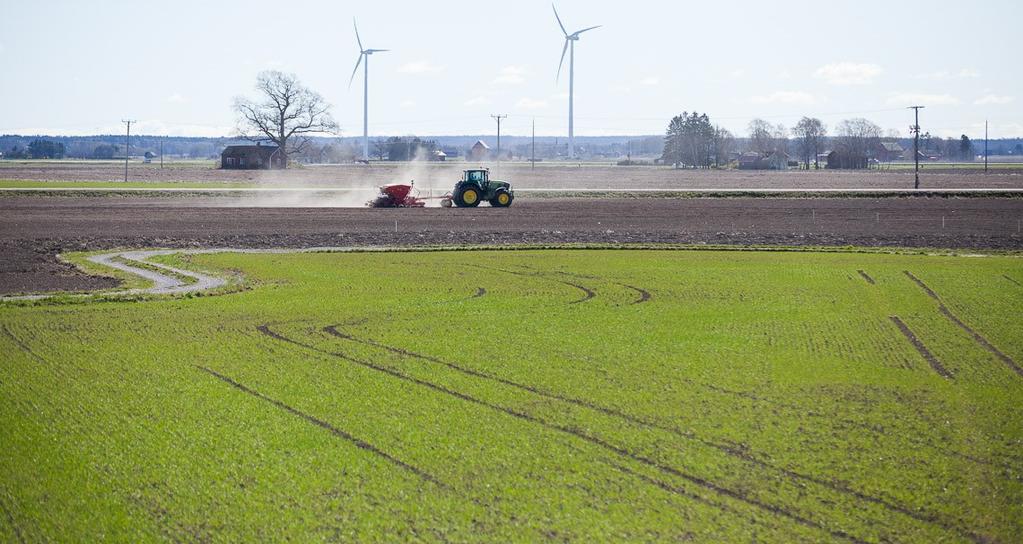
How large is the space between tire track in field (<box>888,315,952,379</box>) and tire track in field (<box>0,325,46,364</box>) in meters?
15.5

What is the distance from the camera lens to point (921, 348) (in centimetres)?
2075

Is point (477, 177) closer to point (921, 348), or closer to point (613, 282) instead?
point (613, 282)

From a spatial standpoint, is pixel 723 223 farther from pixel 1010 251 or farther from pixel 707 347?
pixel 707 347

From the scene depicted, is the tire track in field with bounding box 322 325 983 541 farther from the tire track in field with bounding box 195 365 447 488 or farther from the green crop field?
the tire track in field with bounding box 195 365 447 488

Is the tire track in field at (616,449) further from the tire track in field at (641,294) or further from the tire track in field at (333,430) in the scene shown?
the tire track in field at (641,294)

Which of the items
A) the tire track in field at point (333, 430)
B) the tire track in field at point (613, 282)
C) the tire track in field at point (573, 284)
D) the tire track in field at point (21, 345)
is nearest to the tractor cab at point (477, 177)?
the tire track in field at point (573, 284)

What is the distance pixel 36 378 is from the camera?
17906 mm

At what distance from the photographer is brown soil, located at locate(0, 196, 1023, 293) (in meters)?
45.5

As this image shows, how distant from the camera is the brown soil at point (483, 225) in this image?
45469 mm

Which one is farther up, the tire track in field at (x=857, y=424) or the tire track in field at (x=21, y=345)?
the tire track in field at (x=21, y=345)

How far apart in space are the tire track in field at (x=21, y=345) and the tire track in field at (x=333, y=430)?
11.7ft

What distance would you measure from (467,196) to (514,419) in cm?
5361

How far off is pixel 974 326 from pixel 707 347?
6.54m

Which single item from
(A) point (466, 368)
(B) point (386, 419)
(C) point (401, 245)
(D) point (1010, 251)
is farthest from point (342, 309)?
(D) point (1010, 251)
